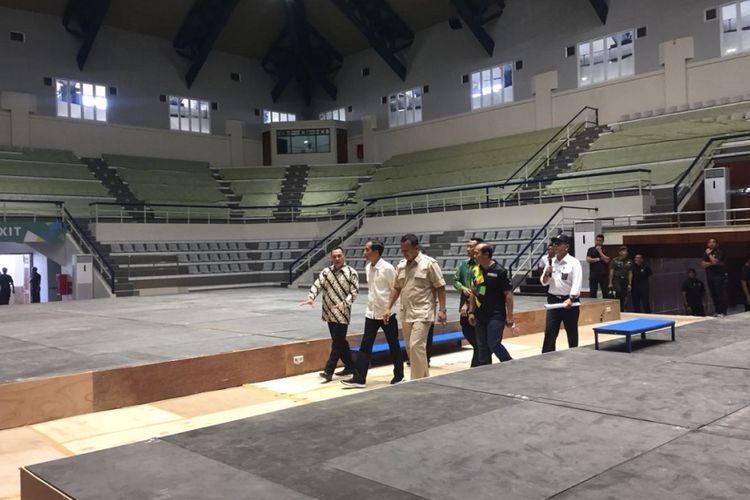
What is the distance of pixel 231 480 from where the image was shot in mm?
3293

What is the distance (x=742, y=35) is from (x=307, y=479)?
23971 millimetres

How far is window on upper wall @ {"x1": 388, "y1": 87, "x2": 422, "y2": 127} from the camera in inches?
1258

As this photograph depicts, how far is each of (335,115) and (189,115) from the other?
8.24m

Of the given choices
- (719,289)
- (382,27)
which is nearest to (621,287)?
(719,289)

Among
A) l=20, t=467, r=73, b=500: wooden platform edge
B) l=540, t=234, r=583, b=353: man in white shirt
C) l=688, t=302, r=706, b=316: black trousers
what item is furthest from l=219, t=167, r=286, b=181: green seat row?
l=20, t=467, r=73, b=500: wooden platform edge

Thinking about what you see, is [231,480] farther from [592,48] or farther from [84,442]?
[592,48]

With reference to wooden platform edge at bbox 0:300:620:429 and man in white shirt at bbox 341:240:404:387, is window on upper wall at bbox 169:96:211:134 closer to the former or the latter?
wooden platform edge at bbox 0:300:620:429

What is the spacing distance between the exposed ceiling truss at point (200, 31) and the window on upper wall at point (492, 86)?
11457mm

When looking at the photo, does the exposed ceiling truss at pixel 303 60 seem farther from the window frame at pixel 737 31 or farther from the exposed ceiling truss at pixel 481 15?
the window frame at pixel 737 31

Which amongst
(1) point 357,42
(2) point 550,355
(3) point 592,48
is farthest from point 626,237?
(1) point 357,42

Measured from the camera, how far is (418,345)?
6.81 meters

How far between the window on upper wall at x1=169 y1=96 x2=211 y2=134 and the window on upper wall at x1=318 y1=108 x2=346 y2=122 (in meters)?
6.81

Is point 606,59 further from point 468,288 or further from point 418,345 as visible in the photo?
point 418,345

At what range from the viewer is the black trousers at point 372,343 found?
24.4 feet
